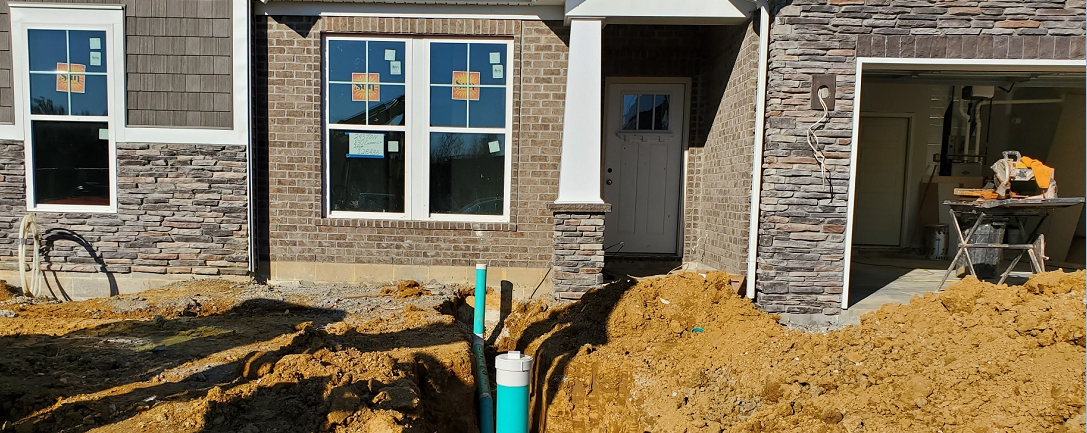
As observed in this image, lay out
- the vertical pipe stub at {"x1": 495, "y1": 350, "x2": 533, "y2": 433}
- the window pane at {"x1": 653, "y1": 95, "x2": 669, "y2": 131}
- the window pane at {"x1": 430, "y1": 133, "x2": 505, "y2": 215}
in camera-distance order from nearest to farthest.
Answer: the vertical pipe stub at {"x1": 495, "y1": 350, "x2": 533, "y2": 433}, the window pane at {"x1": 430, "y1": 133, "x2": 505, "y2": 215}, the window pane at {"x1": 653, "y1": 95, "x2": 669, "y2": 131}

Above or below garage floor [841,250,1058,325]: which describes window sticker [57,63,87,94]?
above

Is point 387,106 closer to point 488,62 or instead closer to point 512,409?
Result: point 488,62

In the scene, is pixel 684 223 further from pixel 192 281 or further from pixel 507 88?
pixel 192 281

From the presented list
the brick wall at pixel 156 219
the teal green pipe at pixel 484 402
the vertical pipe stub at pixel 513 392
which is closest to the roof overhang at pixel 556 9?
the brick wall at pixel 156 219

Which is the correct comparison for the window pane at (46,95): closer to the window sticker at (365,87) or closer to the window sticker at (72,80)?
the window sticker at (72,80)

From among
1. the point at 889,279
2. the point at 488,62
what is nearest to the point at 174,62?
the point at 488,62

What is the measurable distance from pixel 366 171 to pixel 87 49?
330cm

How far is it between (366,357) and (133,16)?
5.15 metres

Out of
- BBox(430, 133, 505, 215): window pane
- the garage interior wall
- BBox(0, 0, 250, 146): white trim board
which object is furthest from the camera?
the garage interior wall

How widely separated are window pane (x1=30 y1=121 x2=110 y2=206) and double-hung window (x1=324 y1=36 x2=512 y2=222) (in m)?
2.52

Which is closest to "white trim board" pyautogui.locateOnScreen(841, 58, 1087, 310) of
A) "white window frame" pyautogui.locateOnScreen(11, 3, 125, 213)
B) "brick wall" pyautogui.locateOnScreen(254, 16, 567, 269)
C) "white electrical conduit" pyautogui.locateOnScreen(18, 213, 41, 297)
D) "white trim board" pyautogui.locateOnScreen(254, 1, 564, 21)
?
"brick wall" pyautogui.locateOnScreen(254, 16, 567, 269)

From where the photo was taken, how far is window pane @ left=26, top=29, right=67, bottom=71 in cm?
729

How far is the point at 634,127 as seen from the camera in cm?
835

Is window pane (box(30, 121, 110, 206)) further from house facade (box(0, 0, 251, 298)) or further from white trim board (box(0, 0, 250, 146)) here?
white trim board (box(0, 0, 250, 146))
